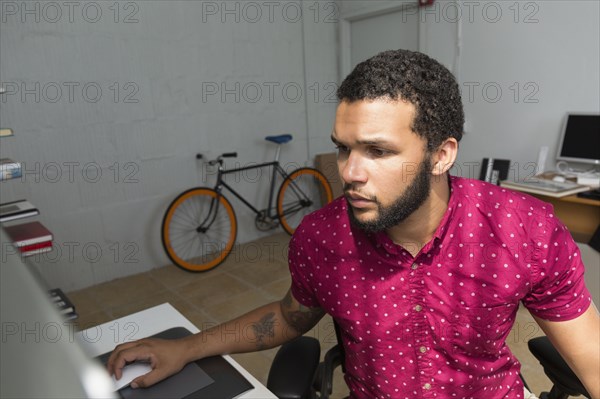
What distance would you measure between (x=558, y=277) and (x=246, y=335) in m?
0.75

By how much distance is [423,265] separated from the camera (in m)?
1.07

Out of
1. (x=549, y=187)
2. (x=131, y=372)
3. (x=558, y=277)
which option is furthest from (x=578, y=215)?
(x=131, y=372)

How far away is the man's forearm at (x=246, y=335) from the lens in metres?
1.13

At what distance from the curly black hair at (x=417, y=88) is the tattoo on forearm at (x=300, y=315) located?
1.75ft

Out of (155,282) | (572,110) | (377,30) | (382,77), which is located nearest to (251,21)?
(377,30)

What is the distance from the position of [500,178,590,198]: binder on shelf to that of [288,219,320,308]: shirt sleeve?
6.70ft

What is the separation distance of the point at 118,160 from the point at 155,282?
924 mm

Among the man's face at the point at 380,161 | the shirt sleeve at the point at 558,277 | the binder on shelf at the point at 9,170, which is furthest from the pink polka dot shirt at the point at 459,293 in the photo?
the binder on shelf at the point at 9,170

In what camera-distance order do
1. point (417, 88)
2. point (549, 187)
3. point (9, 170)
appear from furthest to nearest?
point (549, 187) → point (9, 170) → point (417, 88)

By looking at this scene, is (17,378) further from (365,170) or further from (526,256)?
(526,256)

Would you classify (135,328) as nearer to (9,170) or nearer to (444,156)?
(9,170)

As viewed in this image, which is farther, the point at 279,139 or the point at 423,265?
the point at 279,139

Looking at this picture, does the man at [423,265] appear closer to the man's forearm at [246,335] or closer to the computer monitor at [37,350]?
the man's forearm at [246,335]

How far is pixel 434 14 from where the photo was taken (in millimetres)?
3705
